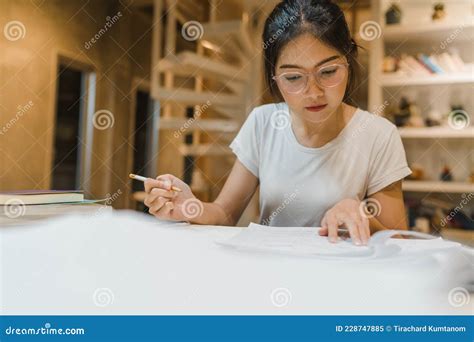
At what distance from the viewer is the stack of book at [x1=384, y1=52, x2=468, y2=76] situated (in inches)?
93.6

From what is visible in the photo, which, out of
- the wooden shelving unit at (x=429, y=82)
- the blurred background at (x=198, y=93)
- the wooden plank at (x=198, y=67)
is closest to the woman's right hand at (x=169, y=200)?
the blurred background at (x=198, y=93)

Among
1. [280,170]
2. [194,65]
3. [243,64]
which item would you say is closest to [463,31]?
[243,64]

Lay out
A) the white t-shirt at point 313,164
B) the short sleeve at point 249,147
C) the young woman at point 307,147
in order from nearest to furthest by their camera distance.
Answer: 1. the young woman at point 307,147
2. the white t-shirt at point 313,164
3. the short sleeve at point 249,147

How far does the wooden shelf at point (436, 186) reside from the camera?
2.31 m

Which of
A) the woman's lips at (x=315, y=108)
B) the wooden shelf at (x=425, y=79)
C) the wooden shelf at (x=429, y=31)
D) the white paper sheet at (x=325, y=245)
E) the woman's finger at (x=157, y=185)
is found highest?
the wooden shelf at (x=429, y=31)

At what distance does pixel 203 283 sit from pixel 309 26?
640mm

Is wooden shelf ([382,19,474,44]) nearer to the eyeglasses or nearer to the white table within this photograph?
the eyeglasses

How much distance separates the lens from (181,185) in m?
0.90

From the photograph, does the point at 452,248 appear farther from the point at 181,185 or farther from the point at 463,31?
the point at 463,31

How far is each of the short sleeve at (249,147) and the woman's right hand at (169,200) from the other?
0.23m

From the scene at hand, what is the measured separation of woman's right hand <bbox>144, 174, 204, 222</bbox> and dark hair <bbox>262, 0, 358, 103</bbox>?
365 mm

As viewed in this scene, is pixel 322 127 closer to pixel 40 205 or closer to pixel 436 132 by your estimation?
pixel 40 205

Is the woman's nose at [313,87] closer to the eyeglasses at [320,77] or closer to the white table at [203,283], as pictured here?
the eyeglasses at [320,77]
